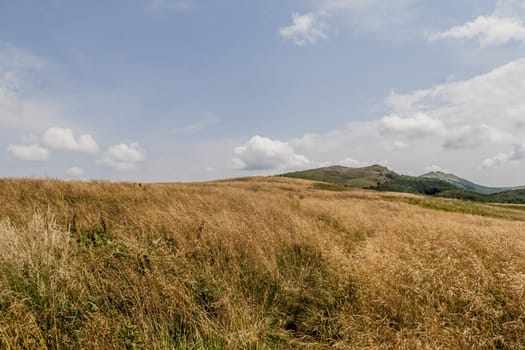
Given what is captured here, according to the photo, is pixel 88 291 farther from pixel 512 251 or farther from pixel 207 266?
pixel 512 251

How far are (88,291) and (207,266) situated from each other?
4.97 feet

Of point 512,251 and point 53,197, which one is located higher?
point 53,197

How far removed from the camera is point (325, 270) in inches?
174

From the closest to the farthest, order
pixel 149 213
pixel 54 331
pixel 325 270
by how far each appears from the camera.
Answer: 1. pixel 54 331
2. pixel 325 270
3. pixel 149 213

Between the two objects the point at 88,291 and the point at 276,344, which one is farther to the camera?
the point at 88,291

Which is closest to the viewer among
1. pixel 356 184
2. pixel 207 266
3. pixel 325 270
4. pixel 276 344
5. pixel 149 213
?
pixel 276 344

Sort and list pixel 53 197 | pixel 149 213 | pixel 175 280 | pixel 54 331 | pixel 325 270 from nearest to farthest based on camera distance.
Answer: pixel 54 331
pixel 175 280
pixel 325 270
pixel 149 213
pixel 53 197

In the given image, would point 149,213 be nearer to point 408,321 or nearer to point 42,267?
point 42,267

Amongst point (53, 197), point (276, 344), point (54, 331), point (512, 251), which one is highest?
point (53, 197)

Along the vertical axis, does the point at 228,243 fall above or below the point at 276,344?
above

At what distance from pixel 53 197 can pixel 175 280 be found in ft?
26.3

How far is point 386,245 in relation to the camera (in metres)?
4.98

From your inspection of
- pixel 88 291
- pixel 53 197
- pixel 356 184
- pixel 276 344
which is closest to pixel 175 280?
pixel 88 291

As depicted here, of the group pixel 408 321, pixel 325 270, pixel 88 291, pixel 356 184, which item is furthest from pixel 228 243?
pixel 356 184
